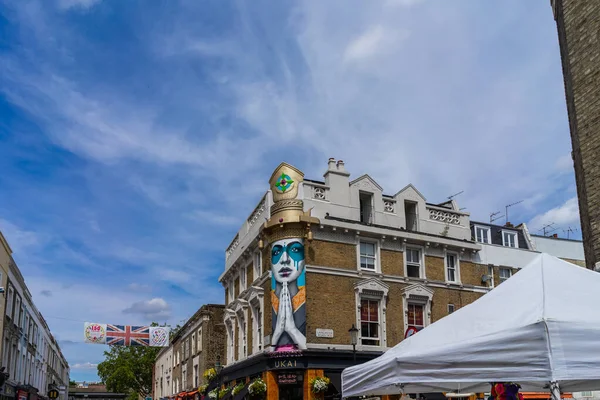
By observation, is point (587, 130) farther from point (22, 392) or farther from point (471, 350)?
point (22, 392)

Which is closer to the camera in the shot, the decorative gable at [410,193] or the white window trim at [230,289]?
the decorative gable at [410,193]

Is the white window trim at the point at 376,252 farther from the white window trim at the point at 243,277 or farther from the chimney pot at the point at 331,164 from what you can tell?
the white window trim at the point at 243,277

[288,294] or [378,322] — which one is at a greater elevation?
[288,294]

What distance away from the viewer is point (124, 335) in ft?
176

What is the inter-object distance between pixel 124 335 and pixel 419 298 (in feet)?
112

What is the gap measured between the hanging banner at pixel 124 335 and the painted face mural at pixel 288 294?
103ft

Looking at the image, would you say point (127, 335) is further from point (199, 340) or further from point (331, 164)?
point (331, 164)

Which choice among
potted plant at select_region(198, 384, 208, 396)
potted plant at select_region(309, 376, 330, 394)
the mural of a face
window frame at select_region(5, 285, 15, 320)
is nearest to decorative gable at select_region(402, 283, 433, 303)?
the mural of a face

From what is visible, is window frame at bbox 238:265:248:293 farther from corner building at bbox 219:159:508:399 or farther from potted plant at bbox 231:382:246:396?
potted plant at bbox 231:382:246:396

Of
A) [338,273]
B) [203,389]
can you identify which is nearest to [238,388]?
[338,273]

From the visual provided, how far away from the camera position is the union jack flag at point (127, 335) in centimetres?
5306

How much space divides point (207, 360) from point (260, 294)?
40.7 ft

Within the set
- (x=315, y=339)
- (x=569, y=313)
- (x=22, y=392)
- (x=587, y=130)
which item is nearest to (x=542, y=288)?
(x=569, y=313)

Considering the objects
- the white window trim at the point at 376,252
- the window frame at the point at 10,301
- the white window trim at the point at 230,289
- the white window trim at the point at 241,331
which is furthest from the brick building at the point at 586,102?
the window frame at the point at 10,301
